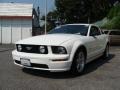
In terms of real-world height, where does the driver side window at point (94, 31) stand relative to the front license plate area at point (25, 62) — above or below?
above

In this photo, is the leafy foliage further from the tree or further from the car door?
the car door

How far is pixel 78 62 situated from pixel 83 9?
124ft

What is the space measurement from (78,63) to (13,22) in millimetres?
17491

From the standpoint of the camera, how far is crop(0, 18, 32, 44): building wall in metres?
24.3

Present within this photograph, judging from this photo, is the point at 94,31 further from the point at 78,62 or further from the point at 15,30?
the point at 15,30

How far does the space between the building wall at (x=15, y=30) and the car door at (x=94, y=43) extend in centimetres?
1485

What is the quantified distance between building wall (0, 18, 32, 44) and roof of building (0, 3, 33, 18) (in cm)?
52

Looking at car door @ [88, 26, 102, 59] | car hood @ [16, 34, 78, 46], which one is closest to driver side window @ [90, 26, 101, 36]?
car door @ [88, 26, 102, 59]

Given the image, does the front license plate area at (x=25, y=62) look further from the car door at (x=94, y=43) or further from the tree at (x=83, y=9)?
the tree at (x=83, y=9)

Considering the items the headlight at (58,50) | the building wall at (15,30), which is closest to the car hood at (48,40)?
the headlight at (58,50)

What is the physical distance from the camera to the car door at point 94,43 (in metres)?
8.74

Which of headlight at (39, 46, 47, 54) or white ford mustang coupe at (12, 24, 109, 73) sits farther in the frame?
headlight at (39, 46, 47, 54)

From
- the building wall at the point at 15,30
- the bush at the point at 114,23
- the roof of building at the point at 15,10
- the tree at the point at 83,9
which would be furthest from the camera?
the tree at the point at 83,9

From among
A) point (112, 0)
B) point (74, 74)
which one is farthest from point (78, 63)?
point (112, 0)
